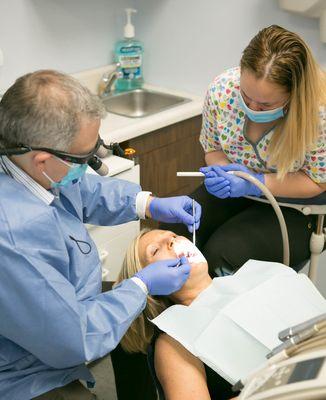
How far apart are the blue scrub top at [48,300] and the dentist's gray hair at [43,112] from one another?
13 centimetres

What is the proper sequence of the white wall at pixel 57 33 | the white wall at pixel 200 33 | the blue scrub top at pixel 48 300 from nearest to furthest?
1. the blue scrub top at pixel 48 300
2. the white wall at pixel 200 33
3. the white wall at pixel 57 33

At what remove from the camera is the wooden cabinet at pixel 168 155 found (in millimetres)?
2588

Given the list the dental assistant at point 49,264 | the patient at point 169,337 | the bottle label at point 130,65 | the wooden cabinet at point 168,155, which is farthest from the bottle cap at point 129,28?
the dental assistant at point 49,264

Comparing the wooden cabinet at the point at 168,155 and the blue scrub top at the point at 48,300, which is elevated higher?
Answer: the blue scrub top at the point at 48,300

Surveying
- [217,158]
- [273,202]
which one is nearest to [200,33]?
[217,158]

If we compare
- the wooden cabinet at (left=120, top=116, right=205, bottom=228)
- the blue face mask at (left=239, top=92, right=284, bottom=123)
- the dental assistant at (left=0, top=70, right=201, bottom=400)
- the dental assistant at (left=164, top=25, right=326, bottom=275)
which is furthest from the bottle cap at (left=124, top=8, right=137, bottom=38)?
the dental assistant at (left=0, top=70, right=201, bottom=400)

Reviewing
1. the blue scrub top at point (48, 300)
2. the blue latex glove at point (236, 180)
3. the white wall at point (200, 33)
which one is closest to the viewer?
the blue scrub top at point (48, 300)

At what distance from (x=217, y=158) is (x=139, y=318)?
786 millimetres

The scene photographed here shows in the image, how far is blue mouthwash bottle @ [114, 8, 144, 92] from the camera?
2945 millimetres

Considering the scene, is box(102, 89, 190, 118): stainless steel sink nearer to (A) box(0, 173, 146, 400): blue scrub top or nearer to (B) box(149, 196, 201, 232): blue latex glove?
(B) box(149, 196, 201, 232): blue latex glove

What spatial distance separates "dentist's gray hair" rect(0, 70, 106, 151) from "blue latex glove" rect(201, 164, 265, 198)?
0.68 m

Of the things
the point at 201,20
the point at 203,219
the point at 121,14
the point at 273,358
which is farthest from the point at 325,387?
the point at 121,14

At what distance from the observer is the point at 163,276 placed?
4.51ft

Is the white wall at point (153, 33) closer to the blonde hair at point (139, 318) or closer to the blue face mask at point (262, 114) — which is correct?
the blue face mask at point (262, 114)
